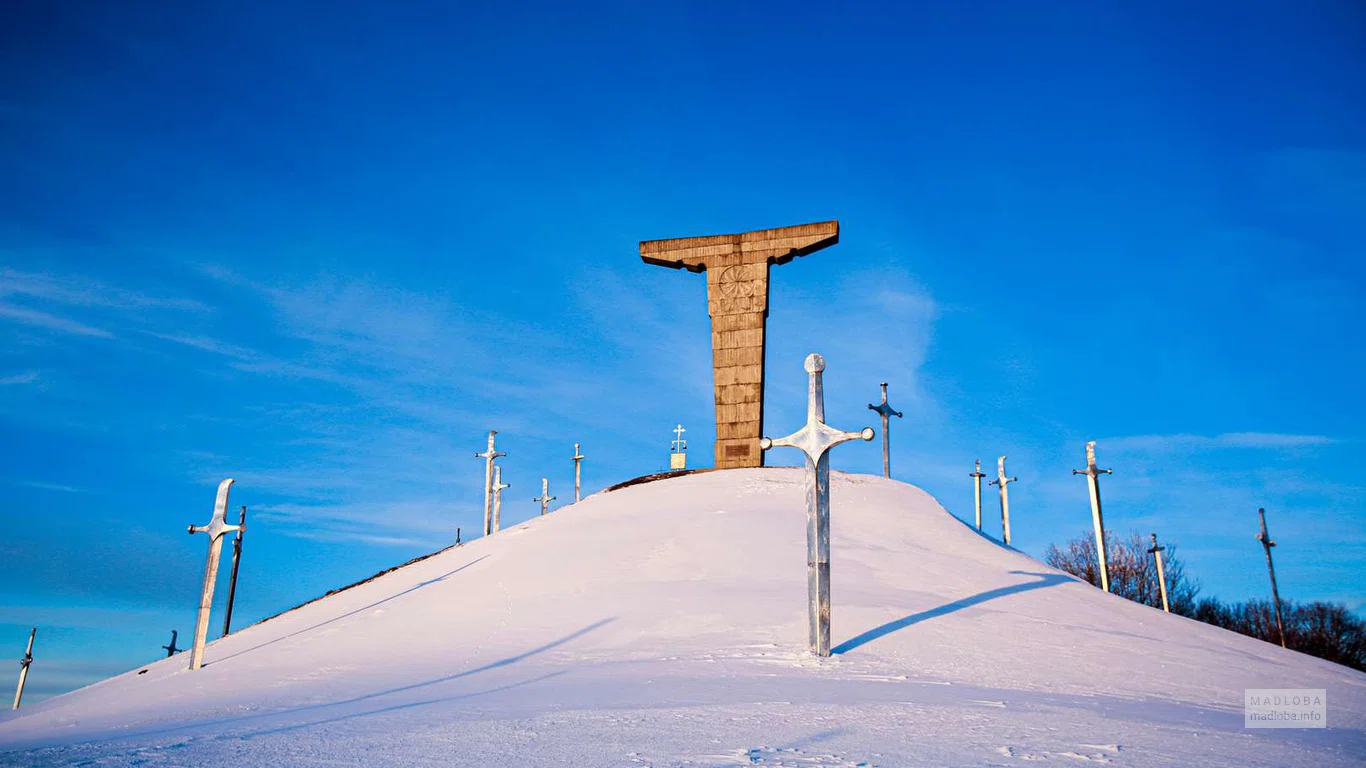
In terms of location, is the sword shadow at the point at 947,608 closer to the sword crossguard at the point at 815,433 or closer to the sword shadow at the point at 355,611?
the sword crossguard at the point at 815,433

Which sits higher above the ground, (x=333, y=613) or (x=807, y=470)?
(x=807, y=470)

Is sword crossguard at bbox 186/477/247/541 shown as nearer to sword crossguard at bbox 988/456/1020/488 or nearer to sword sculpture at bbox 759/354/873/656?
sword sculpture at bbox 759/354/873/656

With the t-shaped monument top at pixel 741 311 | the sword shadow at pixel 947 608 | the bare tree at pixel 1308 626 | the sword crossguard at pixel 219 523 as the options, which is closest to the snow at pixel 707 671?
the sword shadow at pixel 947 608

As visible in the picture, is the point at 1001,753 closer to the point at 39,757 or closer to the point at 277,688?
the point at 39,757

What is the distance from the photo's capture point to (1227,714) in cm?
788

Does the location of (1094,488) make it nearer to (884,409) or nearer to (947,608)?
(884,409)

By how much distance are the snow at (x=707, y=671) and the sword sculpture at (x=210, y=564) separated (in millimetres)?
498

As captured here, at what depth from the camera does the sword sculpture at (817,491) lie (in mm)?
9789

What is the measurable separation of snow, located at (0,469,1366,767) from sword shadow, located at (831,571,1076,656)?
0.19ft

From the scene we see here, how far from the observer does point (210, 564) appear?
12805 mm

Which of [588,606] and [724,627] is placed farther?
[588,606]

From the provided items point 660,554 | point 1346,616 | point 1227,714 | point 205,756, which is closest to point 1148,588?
point 1346,616

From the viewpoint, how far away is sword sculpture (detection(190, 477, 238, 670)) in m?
12.2

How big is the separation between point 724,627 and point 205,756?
254 inches
